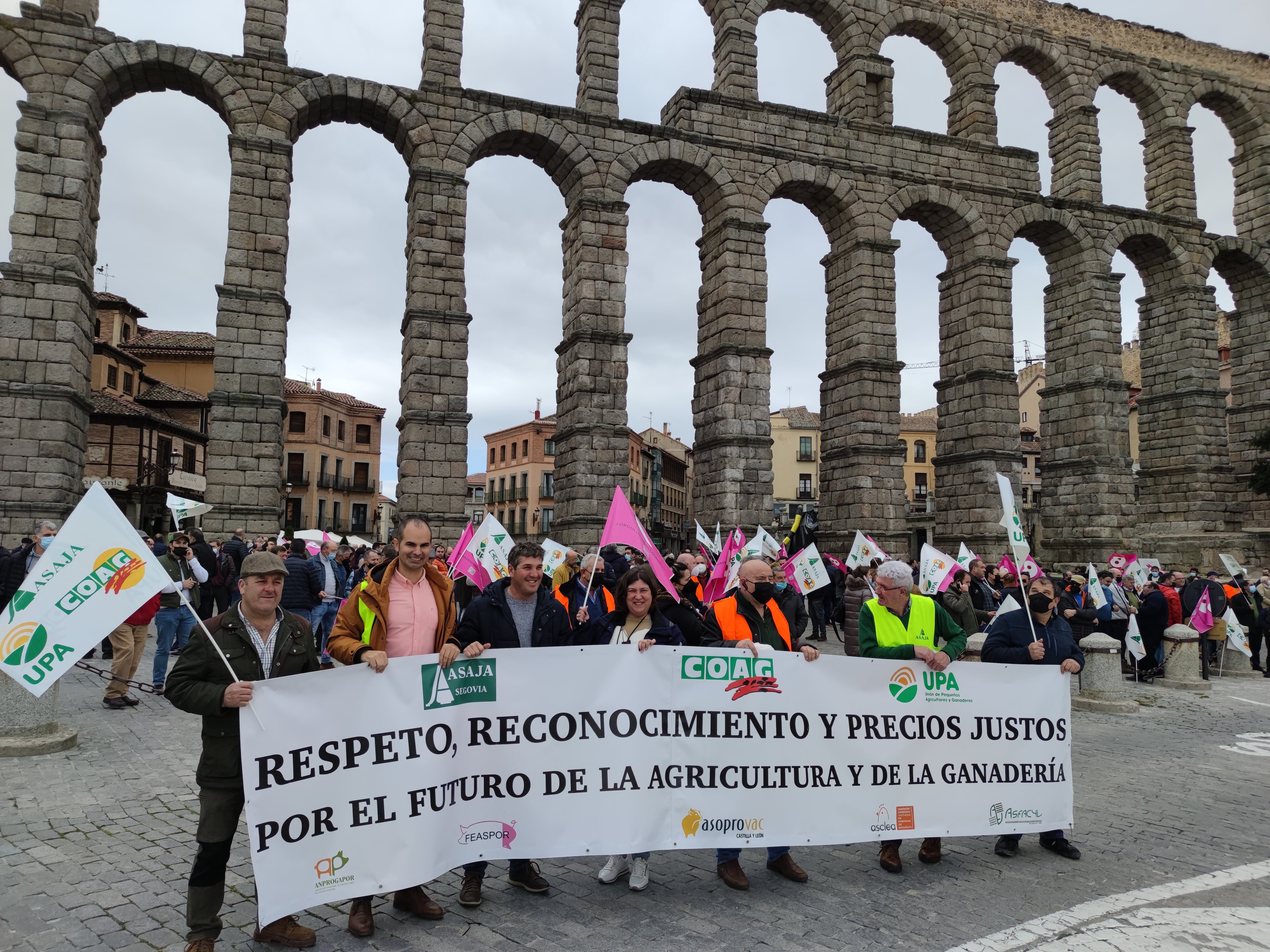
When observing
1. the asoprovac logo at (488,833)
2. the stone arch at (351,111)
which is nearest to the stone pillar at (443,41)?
the stone arch at (351,111)

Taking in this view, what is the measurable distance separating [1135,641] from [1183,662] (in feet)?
2.51

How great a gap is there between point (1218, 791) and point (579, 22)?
2191cm

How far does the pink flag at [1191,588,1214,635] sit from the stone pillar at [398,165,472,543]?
14.2m

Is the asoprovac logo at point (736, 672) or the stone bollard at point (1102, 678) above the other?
the asoprovac logo at point (736, 672)

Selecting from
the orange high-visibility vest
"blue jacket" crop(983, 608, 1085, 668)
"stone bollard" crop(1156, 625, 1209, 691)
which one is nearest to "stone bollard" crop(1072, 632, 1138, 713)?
"stone bollard" crop(1156, 625, 1209, 691)

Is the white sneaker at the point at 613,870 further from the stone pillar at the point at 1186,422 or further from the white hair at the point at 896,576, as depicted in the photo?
the stone pillar at the point at 1186,422

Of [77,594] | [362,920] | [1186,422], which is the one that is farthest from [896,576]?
[1186,422]

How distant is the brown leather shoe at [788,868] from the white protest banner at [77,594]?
3.69m

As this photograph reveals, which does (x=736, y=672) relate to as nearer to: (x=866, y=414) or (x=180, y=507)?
(x=180, y=507)

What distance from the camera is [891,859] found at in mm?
4926

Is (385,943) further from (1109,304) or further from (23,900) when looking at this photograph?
(1109,304)

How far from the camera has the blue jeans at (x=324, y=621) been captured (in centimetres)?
1153

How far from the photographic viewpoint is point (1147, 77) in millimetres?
26266

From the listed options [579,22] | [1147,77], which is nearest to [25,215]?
[579,22]
